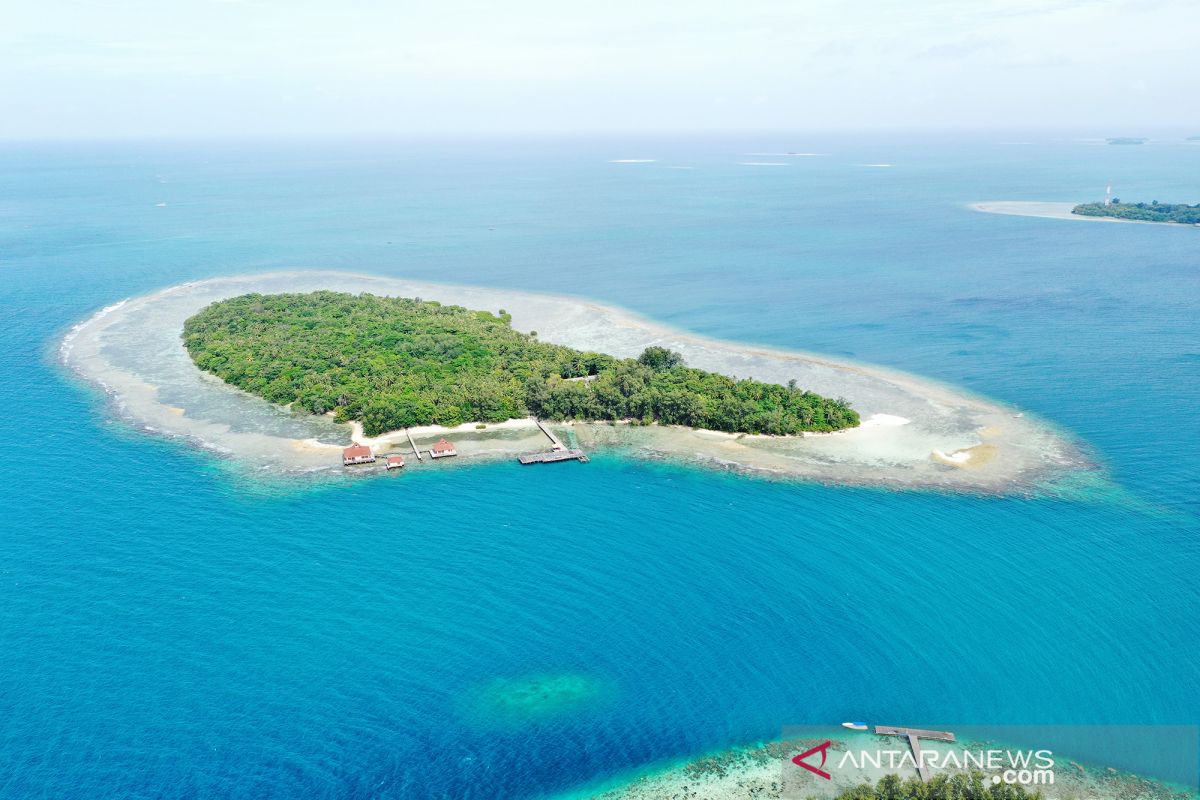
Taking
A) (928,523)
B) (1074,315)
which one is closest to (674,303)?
(1074,315)


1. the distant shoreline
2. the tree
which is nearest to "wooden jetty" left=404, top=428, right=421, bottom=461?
the tree

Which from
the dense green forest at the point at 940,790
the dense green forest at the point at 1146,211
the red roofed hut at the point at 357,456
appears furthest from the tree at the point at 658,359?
the dense green forest at the point at 1146,211

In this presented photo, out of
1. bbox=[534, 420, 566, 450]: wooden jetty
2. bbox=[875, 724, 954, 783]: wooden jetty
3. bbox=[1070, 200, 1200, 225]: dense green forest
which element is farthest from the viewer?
bbox=[1070, 200, 1200, 225]: dense green forest

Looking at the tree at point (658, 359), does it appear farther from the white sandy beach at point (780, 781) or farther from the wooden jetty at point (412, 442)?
the white sandy beach at point (780, 781)

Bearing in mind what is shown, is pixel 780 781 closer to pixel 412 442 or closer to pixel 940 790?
pixel 940 790

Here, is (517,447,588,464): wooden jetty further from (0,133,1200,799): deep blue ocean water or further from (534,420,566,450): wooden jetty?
(0,133,1200,799): deep blue ocean water

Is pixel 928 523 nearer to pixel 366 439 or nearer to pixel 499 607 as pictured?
pixel 499 607
